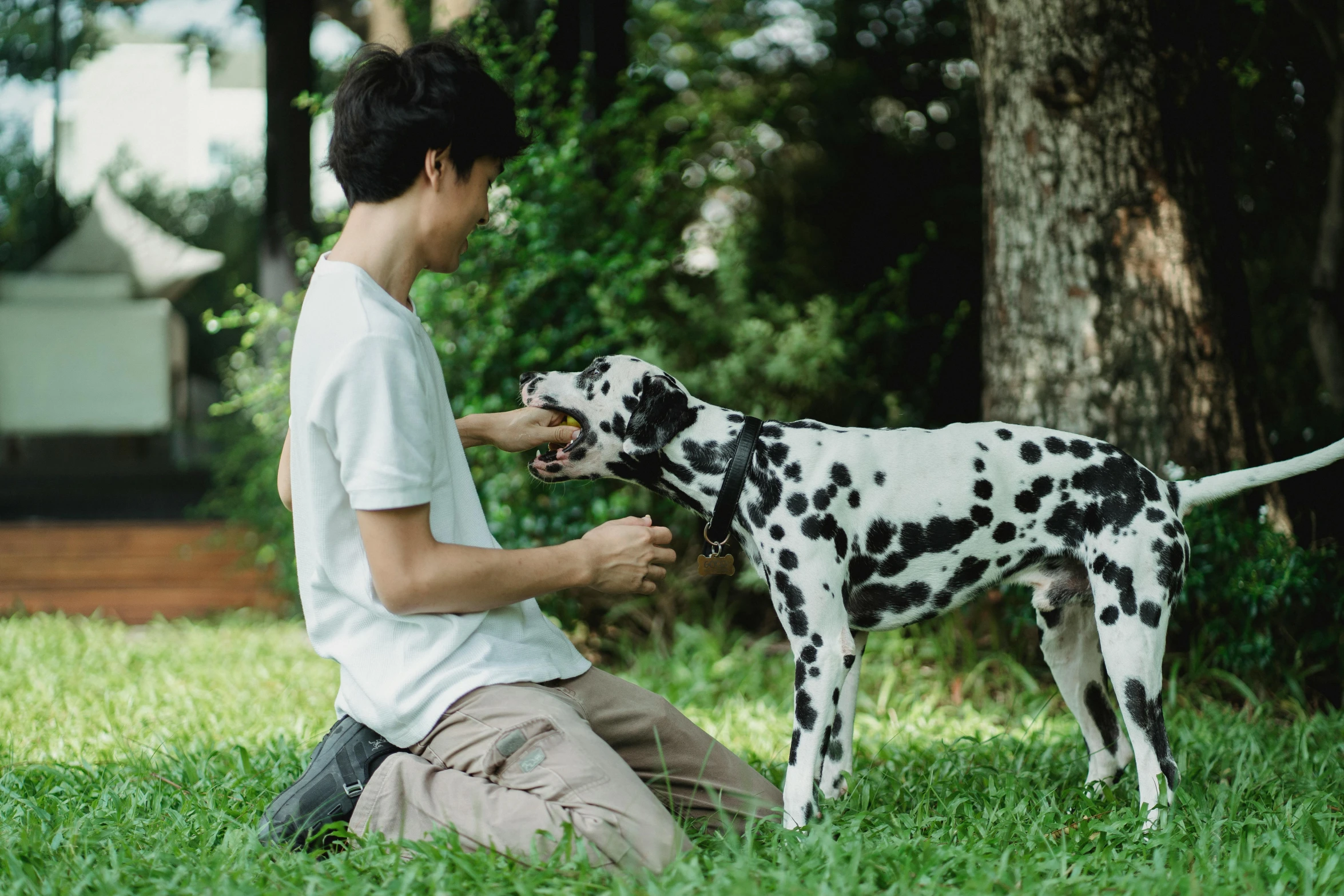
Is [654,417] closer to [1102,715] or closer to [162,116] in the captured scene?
[1102,715]

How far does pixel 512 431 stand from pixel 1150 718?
1896 mm

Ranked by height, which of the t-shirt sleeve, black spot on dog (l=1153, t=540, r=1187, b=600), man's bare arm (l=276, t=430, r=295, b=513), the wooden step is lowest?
the wooden step

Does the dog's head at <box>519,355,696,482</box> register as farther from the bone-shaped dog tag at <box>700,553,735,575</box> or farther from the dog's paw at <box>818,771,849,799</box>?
the dog's paw at <box>818,771,849,799</box>

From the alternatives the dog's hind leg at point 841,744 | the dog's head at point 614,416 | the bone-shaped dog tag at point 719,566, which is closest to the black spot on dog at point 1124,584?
the dog's hind leg at point 841,744

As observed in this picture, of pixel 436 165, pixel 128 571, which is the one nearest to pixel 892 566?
pixel 436 165

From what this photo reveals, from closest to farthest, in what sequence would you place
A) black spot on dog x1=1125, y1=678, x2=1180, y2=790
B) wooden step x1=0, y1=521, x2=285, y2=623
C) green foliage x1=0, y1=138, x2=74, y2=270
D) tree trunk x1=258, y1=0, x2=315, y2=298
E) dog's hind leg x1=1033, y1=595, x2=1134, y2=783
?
1. black spot on dog x1=1125, y1=678, x2=1180, y2=790
2. dog's hind leg x1=1033, y1=595, x2=1134, y2=783
3. wooden step x1=0, y1=521, x2=285, y2=623
4. green foliage x1=0, y1=138, x2=74, y2=270
5. tree trunk x1=258, y1=0, x2=315, y2=298

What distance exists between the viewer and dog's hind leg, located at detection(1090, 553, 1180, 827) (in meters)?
3.00

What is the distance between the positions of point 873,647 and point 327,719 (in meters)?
2.61

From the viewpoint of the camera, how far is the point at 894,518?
310 cm

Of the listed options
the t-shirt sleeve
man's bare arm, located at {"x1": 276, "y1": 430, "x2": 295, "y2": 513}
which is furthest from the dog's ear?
man's bare arm, located at {"x1": 276, "y1": 430, "x2": 295, "y2": 513}

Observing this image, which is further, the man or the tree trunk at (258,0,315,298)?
the tree trunk at (258,0,315,298)

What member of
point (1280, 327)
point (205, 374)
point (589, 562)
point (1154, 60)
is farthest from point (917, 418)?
point (205, 374)

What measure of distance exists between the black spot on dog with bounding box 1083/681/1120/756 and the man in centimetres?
133

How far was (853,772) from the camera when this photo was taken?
3.36 m
